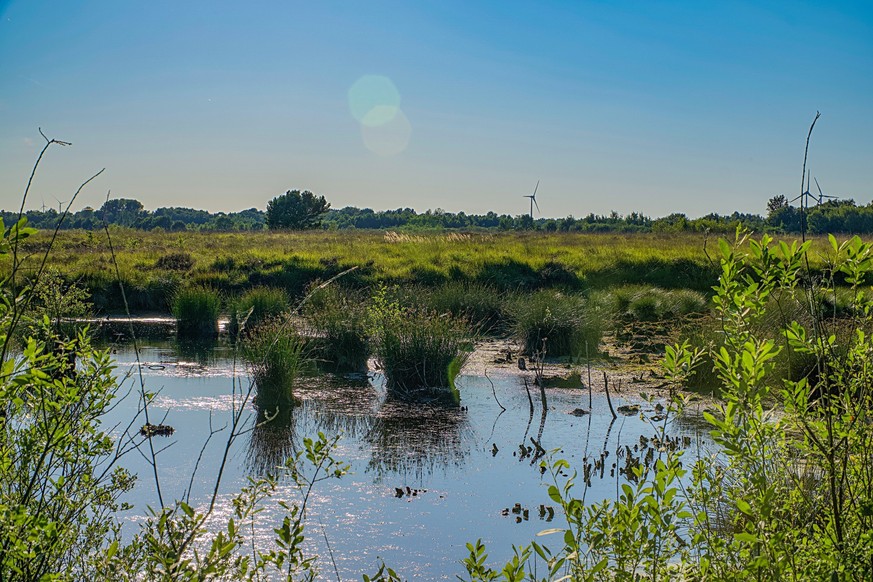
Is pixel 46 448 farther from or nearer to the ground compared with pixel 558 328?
farther from the ground

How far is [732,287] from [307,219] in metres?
65.2

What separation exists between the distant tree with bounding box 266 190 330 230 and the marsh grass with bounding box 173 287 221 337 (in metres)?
47.2

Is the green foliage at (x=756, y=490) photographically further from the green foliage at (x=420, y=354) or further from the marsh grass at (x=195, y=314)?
the marsh grass at (x=195, y=314)

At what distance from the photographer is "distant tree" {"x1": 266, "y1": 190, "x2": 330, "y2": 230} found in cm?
6506

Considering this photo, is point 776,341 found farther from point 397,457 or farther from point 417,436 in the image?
point 397,457

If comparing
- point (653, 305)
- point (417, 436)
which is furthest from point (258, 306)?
point (417, 436)

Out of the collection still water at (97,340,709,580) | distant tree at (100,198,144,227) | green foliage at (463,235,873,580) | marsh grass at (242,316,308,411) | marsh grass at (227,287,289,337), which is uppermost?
distant tree at (100,198,144,227)

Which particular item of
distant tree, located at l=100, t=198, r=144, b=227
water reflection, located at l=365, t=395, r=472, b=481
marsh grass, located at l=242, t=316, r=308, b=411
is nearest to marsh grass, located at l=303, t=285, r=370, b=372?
water reflection, located at l=365, t=395, r=472, b=481

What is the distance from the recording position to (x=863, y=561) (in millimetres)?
2254

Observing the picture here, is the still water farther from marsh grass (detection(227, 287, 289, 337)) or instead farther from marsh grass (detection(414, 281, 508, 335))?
marsh grass (detection(414, 281, 508, 335))

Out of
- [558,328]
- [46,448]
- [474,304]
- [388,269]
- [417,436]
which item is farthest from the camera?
[388,269]

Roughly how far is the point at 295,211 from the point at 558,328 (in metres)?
53.5

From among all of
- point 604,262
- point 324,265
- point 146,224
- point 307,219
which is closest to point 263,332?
point 324,265

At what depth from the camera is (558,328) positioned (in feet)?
47.3
